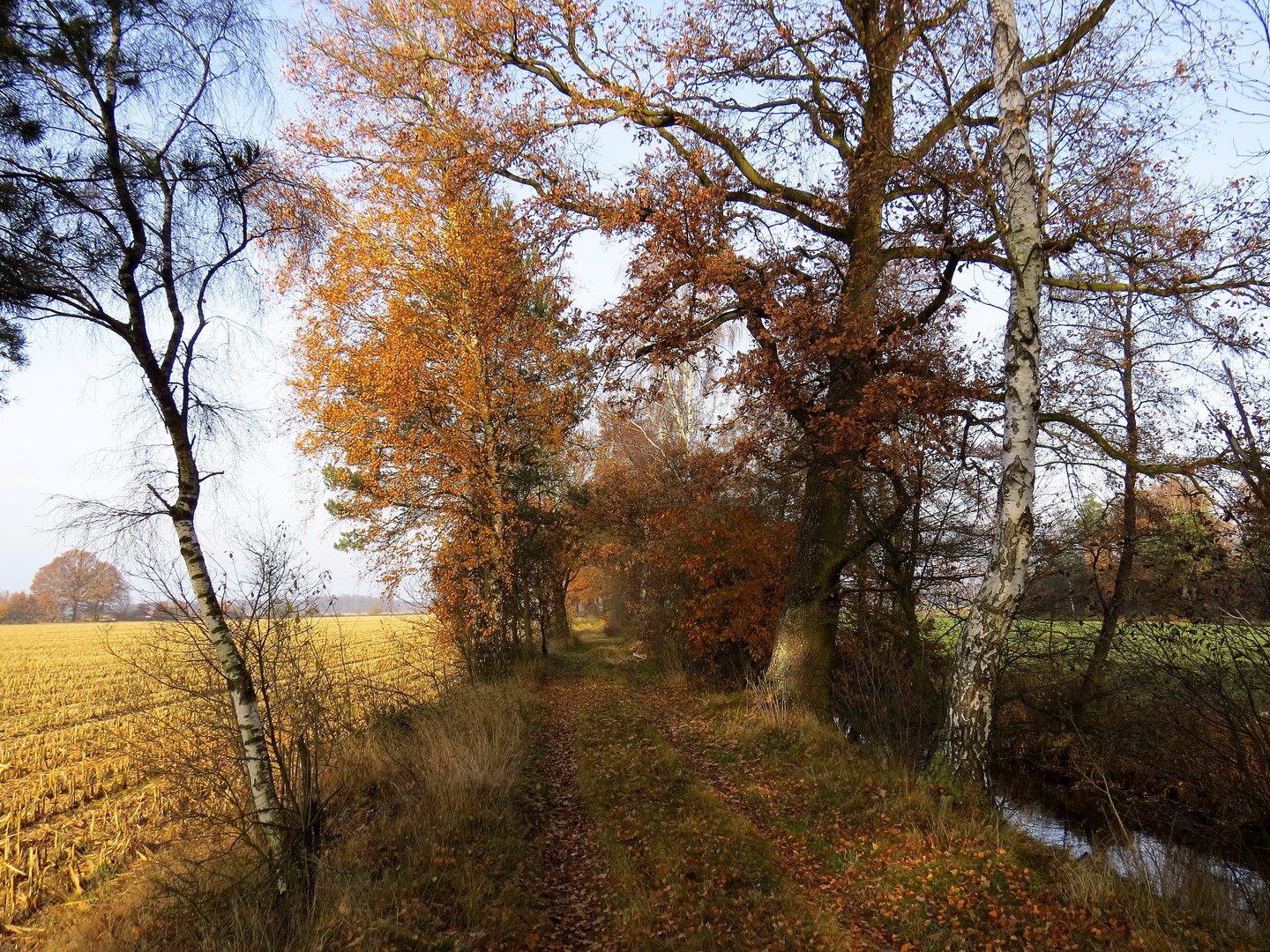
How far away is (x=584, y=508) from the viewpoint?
65.8 feet

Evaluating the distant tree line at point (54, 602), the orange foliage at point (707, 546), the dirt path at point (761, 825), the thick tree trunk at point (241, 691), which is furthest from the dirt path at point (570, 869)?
the distant tree line at point (54, 602)

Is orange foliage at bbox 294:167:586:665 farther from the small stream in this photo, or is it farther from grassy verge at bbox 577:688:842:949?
the small stream

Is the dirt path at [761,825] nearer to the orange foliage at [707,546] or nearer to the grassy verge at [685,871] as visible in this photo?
the grassy verge at [685,871]

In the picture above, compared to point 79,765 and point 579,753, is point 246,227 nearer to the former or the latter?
point 579,753

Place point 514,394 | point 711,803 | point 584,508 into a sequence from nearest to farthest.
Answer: point 711,803 → point 514,394 → point 584,508

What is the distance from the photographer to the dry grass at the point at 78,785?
19.9ft

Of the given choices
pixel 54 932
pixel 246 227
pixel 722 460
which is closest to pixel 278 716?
pixel 54 932

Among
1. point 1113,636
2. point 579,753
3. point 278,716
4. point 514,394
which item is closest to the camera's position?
point 278,716

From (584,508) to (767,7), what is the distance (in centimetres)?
1456

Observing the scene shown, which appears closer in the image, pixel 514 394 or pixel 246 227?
pixel 246 227

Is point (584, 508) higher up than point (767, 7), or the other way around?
point (767, 7)

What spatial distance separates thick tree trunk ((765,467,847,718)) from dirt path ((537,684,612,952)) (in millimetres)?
3652

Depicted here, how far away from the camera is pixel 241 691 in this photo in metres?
4.44

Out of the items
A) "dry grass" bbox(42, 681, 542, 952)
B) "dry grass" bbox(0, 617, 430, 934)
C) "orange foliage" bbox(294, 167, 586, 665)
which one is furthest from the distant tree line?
"dry grass" bbox(42, 681, 542, 952)
